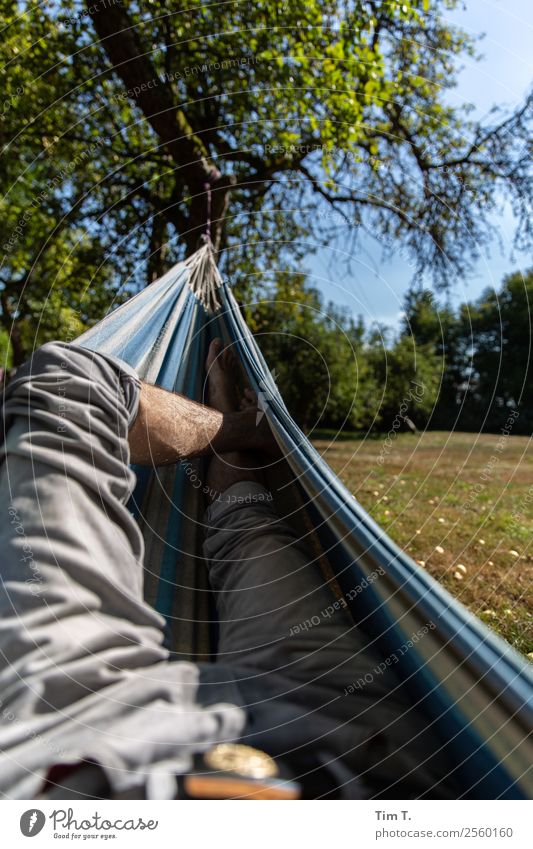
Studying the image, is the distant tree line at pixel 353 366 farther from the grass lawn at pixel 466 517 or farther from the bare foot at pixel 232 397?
the bare foot at pixel 232 397

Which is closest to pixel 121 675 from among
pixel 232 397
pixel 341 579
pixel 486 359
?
pixel 341 579

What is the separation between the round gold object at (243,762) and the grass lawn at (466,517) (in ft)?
3.96

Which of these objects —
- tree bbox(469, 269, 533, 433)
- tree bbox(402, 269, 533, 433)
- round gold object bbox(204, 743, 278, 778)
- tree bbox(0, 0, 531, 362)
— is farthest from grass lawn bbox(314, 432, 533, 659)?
tree bbox(469, 269, 533, 433)

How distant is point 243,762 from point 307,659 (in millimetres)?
212

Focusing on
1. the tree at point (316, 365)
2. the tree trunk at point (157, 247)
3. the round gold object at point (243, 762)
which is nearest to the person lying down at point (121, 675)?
the round gold object at point (243, 762)

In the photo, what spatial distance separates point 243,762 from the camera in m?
0.73

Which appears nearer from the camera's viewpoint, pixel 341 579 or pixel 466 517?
pixel 341 579

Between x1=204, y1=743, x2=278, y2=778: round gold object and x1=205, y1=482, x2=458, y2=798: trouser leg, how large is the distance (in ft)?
0.12

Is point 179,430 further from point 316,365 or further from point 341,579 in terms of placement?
point 316,365

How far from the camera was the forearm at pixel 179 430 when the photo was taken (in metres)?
1.33

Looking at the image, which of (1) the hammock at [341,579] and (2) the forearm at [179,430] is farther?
(2) the forearm at [179,430]

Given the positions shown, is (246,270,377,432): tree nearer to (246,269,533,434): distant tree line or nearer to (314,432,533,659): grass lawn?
(246,269,533,434): distant tree line

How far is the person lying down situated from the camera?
69 cm
